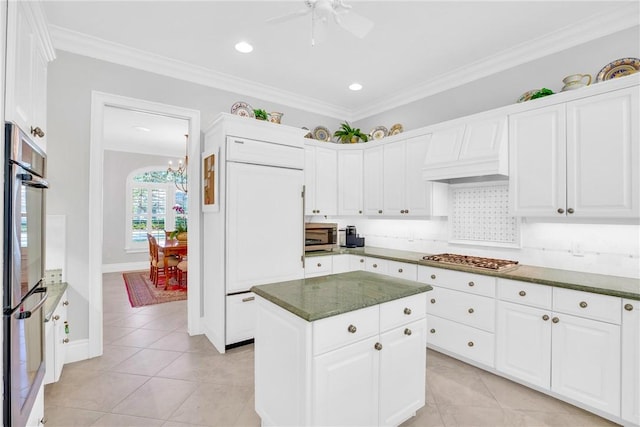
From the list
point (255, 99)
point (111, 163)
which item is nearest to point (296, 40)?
point (255, 99)

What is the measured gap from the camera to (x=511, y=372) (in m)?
2.51

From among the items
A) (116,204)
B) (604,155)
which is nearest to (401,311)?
(604,155)

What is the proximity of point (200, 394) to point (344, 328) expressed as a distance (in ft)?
4.93

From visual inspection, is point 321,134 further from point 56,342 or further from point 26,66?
point 56,342

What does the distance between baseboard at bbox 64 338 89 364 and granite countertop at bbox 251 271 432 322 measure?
219 cm

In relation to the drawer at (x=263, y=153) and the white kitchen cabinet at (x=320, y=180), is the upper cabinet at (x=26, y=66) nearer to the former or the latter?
the drawer at (x=263, y=153)

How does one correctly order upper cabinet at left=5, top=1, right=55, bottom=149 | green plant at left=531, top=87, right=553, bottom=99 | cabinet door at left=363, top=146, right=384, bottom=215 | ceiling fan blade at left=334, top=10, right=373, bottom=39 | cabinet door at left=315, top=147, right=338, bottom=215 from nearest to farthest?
upper cabinet at left=5, top=1, right=55, bottom=149, ceiling fan blade at left=334, top=10, right=373, bottom=39, green plant at left=531, top=87, right=553, bottom=99, cabinet door at left=363, top=146, right=384, bottom=215, cabinet door at left=315, top=147, right=338, bottom=215

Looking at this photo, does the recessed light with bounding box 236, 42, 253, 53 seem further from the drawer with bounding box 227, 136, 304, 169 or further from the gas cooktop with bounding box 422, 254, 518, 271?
the gas cooktop with bounding box 422, 254, 518, 271

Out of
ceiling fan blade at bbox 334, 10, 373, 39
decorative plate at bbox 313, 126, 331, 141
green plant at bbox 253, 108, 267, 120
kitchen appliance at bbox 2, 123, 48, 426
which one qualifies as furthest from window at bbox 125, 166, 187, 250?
ceiling fan blade at bbox 334, 10, 373, 39

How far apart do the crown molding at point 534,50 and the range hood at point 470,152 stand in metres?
0.68

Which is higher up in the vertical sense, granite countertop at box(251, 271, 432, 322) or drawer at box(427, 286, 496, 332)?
granite countertop at box(251, 271, 432, 322)

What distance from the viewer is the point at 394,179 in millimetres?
3811

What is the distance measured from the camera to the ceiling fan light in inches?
117

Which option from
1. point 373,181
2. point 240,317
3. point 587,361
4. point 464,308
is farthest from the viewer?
point 373,181
